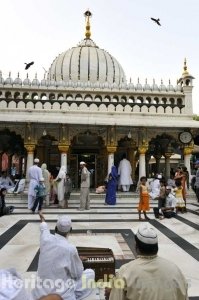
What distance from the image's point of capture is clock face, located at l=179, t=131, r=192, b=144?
512 inches

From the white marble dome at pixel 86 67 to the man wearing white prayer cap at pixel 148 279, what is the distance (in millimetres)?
14735

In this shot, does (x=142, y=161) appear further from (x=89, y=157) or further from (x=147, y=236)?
(x=147, y=236)

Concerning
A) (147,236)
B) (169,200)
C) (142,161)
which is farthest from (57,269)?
(142,161)

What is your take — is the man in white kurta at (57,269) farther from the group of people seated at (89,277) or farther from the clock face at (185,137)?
the clock face at (185,137)

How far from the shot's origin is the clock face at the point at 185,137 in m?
13.0

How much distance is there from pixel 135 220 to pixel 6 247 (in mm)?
3421

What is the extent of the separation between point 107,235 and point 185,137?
8199 mm

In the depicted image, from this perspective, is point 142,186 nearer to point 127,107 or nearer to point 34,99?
point 127,107

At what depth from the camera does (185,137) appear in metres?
13.0

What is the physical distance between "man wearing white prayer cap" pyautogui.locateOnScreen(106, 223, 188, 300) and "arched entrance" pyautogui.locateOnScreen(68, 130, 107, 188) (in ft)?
43.5

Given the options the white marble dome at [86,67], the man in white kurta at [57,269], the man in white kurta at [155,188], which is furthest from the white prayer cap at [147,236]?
the white marble dome at [86,67]

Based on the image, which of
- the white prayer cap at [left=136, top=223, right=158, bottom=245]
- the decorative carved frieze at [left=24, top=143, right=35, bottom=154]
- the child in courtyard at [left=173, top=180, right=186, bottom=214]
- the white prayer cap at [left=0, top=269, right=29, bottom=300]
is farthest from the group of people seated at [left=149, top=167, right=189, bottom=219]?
the white prayer cap at [left=0, top=269, right=29, bottom=300]

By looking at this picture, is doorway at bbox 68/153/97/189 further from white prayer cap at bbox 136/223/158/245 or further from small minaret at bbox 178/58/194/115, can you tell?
white prayer cap at bbox 136/223/158/245

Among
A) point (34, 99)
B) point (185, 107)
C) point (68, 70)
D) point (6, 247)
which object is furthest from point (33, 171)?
point (68, 70)
